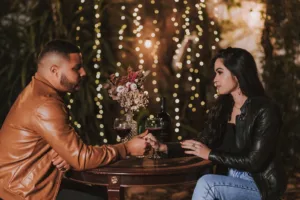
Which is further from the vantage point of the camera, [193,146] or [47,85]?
[193,146]

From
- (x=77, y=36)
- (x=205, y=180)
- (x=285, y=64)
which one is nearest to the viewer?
(x=205, y=180)

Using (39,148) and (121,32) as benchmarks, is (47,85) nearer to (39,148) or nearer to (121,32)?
(39,148)

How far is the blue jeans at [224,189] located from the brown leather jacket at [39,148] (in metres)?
0.43

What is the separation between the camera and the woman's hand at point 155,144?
2.77 metres

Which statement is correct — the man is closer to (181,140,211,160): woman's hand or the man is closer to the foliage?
(181,140,211,160): woman's hand

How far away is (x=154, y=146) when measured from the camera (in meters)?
2.82

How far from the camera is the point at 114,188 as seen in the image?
2494 millimetres

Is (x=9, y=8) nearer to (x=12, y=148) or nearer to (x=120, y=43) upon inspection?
(x=120, y=43)

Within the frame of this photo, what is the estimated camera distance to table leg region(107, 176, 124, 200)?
2482mm

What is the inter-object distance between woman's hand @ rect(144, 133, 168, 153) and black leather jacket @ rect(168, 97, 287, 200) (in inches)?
12.4

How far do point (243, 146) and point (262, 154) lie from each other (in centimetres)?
20

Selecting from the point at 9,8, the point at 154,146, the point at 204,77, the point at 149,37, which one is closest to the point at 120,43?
the point at 149,37

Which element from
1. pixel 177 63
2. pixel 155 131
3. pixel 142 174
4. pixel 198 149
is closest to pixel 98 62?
pixel 177 63

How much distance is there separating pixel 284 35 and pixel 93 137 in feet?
8.21
